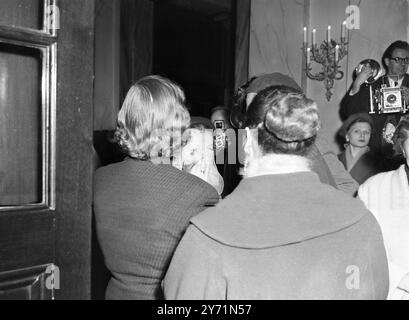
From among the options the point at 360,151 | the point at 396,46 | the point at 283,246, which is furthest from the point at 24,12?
the point at 396,46

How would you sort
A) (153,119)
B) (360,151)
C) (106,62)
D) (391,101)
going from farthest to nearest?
(106,62) → (391,101) → (360,151) → (153,119)

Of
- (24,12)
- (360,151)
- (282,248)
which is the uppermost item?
(24,12)

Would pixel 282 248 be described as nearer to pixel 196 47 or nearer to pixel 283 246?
pixel 283 246

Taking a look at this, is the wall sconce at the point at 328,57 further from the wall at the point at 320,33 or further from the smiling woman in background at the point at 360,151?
the smiling woman in background at the point at 360,151

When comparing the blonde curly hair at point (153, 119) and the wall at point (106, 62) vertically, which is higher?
the wall at point (106, 62)

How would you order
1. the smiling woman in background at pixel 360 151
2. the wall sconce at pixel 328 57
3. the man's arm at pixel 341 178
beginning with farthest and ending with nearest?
the wall sconce at pixel 328 57 < the smiling woman in background at pixel 360 151 < the man's arm at pixel 341 178

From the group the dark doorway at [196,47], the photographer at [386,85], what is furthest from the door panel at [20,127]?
the dark doorway at [196,47]

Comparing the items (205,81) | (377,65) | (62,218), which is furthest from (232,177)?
(205,81)

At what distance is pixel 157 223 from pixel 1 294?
19.6 inches

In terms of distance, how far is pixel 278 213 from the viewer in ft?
3.43

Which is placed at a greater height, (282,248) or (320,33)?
(320,33)

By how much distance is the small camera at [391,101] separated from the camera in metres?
3.59

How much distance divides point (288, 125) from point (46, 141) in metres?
0.74

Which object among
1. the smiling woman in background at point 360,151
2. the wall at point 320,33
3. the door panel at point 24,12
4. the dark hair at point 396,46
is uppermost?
the wall at point 320,33
